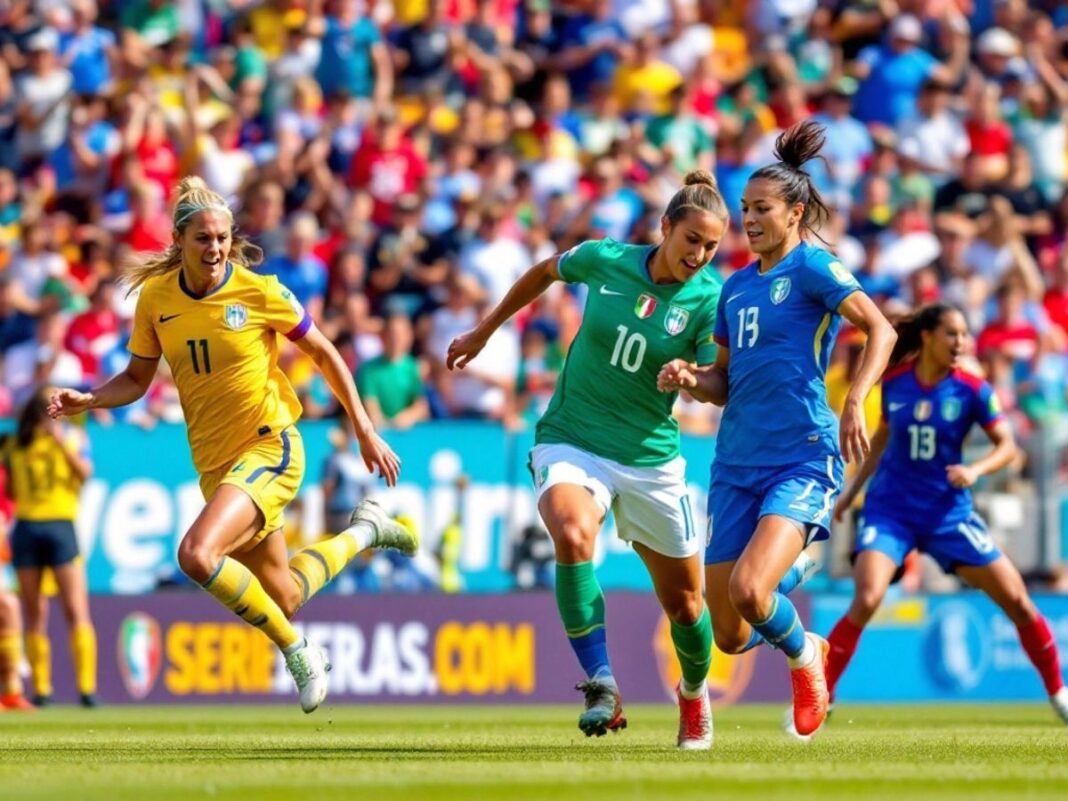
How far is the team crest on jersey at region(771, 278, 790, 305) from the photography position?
9406 mm

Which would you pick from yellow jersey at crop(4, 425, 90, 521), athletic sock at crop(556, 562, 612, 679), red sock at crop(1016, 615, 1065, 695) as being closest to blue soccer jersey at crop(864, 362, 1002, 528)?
red sock at crop(1016, 615, 1065, 695)

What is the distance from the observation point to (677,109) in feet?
69.3

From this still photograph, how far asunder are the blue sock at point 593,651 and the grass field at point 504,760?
1.23 ft

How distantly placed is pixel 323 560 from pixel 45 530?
5.50 metres

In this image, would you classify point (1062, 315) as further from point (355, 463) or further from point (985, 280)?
point (355, 463)

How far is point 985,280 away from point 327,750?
1226 cm

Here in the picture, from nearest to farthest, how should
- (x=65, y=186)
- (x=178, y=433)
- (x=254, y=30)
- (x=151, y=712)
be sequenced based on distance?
(x=151, y=712) → (x=178, y=433) → (x=65, y=186) → (x=254, y=30)

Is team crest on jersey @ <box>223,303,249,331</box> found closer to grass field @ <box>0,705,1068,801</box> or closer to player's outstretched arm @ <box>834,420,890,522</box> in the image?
grass field @ <box>0,705,1068,801</box>

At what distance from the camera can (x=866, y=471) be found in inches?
480

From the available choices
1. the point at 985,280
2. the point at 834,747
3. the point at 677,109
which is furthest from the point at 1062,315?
the point at 834,747

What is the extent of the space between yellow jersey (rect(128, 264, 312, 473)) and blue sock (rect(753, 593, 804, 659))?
2694 mm

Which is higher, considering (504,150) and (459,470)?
(504,150)

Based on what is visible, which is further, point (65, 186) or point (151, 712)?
point (65, 186)

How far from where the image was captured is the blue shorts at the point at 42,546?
1557cm
